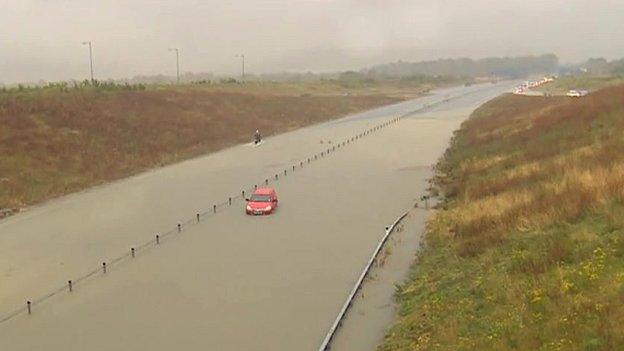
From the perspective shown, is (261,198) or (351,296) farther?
(261,198)

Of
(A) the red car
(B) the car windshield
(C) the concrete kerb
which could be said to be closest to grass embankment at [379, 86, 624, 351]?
(C) the concrete kerb

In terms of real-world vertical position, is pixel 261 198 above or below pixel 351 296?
above

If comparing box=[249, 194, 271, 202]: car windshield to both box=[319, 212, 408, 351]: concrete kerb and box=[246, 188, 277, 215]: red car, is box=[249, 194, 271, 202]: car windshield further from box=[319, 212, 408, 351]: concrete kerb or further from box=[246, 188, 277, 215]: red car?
box=[319, 212, 408, 351]: concrete kerb

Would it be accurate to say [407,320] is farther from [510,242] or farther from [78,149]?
[78,149]

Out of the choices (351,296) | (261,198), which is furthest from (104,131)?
(351,296)

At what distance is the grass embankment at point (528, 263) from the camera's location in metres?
12.5

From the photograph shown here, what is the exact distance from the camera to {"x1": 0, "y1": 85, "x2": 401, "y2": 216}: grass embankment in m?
44.0

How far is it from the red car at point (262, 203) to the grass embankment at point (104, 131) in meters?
13.4

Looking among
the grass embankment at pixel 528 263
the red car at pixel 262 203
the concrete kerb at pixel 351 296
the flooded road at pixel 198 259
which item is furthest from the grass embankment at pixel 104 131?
the grass embankment at pixel 528 263

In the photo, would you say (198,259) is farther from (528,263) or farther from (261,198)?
(528,263)

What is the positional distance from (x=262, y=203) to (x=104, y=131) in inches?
1254

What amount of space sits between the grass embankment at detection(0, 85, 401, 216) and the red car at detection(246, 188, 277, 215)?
13.4 metres

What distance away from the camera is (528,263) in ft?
55.3

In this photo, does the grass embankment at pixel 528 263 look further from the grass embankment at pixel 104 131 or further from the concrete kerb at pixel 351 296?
the grass embankment at pixel 104 131
